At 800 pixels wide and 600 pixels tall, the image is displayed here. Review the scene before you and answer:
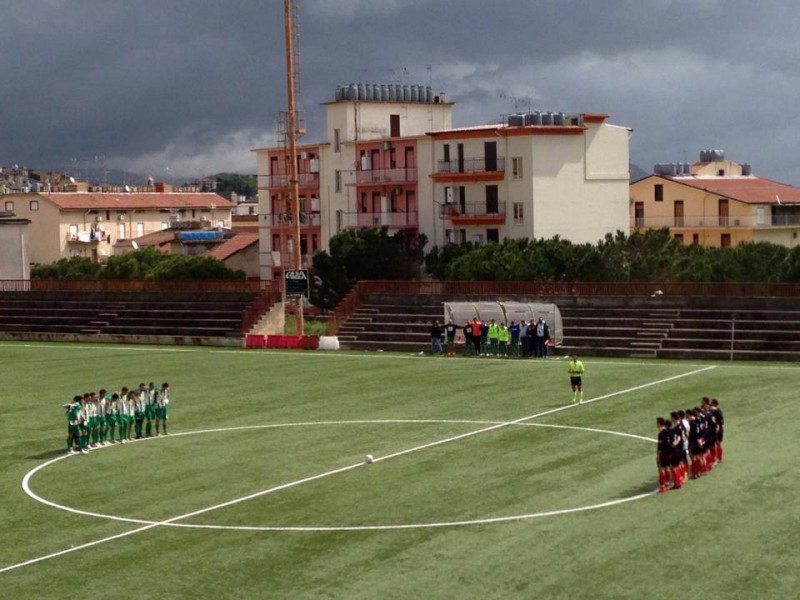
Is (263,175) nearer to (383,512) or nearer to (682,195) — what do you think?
(682,195)

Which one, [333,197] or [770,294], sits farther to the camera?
[333,197]

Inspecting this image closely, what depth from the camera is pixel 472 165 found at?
94.1 m

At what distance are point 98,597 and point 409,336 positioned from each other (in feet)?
138

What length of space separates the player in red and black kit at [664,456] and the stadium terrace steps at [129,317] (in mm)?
42733

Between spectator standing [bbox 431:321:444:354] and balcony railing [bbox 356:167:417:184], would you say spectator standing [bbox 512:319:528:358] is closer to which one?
spectator standing [bbox 431:321:444:354]

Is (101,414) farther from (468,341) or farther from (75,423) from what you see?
(468,341)

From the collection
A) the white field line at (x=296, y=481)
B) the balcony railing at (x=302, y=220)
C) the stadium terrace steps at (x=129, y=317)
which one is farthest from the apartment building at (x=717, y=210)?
the white field line at (x=296, y=481)

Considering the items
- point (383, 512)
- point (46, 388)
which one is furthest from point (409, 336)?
point (383, 512)

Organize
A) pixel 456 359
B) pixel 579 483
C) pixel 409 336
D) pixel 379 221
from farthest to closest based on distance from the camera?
pixel 379 221 < pixel 409 336 < pixel 456 359 < pixel 579 483

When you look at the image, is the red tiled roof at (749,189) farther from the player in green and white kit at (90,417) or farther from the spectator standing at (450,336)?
the player in green and white kit at (90,417)

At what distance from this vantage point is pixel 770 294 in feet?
195

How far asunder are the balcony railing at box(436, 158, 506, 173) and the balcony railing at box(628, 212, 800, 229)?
71.5 feet

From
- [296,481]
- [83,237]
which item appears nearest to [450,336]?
[296,481]

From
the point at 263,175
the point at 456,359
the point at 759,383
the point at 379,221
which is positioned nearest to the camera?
the point at 759,383
